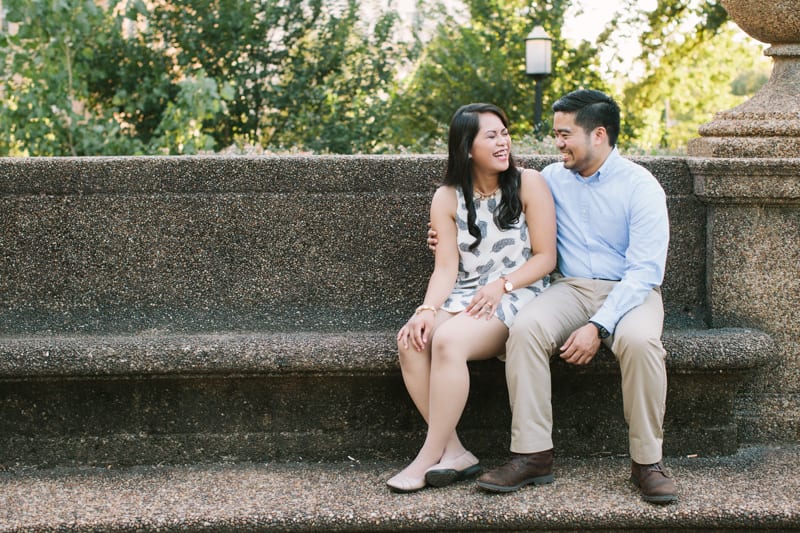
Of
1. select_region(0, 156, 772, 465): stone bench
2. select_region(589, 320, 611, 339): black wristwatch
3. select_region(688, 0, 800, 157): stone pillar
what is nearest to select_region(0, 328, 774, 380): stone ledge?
select_region(0, 156, 772, 465): stone bench

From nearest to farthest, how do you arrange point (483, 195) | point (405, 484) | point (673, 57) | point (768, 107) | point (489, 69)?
point (405, 484) < point (483, 195) < point (768, 107) < point (489, 69) < point (673, 57)

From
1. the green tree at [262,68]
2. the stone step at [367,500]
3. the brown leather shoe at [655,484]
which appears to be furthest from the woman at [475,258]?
the green tree at [262,68]

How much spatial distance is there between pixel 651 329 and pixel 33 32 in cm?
565

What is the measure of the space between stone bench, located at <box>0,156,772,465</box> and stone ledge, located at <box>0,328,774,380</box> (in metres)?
0.02

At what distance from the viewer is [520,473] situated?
3.33 m

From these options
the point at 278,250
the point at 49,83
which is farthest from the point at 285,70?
the point at 278,250

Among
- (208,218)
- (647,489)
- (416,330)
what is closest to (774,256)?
(647,489)

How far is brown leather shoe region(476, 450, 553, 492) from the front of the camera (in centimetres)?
331

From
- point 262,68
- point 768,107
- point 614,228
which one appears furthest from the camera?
point 262,68

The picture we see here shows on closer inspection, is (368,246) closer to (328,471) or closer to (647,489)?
(328,471)

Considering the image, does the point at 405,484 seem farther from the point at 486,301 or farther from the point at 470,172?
the point at 470,172

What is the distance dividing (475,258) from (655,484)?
3.65 feet

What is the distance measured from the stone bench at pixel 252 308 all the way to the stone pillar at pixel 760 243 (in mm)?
117

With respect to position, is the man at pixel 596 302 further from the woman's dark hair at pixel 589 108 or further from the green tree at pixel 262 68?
the green tree at pixel 262 68
